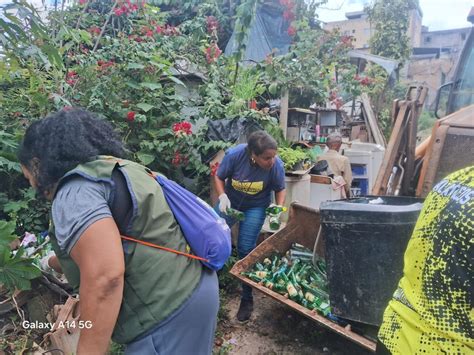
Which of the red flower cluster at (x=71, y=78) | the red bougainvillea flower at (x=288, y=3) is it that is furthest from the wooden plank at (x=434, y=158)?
the red bougainvillea flower at (x=288, y=3)

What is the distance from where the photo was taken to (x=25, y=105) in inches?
157

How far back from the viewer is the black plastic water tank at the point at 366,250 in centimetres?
222

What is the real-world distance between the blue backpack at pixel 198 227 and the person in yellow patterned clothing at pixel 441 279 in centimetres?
66

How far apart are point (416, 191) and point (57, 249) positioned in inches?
103

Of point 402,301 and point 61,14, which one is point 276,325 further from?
point 61,14

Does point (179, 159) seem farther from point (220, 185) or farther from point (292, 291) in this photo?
point (292, 291)

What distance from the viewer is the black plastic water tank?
7.28 ft

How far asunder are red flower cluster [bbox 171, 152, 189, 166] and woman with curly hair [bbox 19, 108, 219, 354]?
2.89 metres

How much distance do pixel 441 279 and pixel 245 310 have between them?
257 cm

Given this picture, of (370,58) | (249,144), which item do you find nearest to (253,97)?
(249,144)

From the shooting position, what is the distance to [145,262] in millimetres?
1280

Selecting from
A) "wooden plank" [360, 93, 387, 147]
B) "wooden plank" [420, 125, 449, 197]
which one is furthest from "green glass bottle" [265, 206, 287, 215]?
"wooden plank" [360, 93, 387, 147]

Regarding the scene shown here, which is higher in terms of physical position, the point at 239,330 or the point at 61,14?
the point at 61,14

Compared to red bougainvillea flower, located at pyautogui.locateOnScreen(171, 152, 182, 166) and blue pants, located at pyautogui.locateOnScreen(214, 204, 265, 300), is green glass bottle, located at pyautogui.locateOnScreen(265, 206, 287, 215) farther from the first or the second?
red bougainvillea flower, located at pyautogui.locateOnScreen(171, 152, 182, 166)
